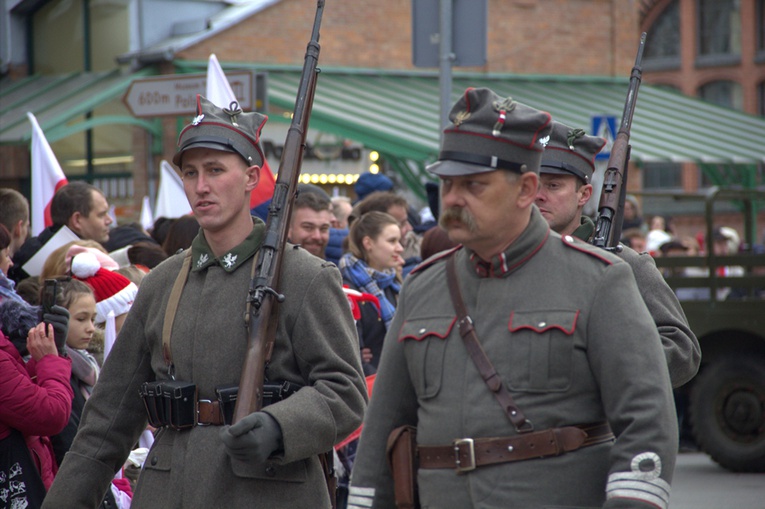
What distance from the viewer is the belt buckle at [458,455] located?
2.96m

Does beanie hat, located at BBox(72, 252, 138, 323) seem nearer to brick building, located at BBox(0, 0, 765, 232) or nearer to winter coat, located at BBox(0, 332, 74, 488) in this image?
winter coat, located at BBox(0, 332, 74, 488)

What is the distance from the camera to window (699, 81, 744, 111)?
4369 centimetres

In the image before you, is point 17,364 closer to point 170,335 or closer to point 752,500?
point 170,335

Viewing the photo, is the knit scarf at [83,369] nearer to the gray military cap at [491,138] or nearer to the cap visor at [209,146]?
the cap visor at [209,146]

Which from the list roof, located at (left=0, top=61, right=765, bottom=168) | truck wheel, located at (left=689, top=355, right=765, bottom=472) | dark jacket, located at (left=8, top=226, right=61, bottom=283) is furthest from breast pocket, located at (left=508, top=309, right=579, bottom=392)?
roof, located at (left=0, top=61, right=765, bottom=168)

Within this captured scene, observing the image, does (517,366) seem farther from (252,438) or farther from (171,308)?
(171,308)

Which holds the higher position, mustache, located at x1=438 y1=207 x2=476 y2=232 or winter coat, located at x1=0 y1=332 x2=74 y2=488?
mustache, located at x1=438 y1=207 x2=476 y2=232

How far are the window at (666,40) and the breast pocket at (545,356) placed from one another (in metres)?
43.8

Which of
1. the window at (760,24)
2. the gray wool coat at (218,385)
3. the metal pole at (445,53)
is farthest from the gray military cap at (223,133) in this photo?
the window at (760,24)

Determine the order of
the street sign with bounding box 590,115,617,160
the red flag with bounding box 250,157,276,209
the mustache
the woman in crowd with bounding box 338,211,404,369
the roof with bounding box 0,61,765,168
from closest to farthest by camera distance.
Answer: the mustache
the woman in crowd with bounding box 338,211,404,369
the red flag with bounding box 250,157,276,209
the street sign with bounding box 590,115,617,160
the roof with bounding box 0,61,765,168

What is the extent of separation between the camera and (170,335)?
3.79 metres

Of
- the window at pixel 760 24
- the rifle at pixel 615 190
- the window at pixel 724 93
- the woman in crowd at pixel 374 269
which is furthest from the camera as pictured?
the window at pixel 724 93

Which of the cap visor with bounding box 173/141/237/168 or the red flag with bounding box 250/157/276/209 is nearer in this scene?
the cap visor with bounding box 173/141/237/168

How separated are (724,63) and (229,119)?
4246 cm
